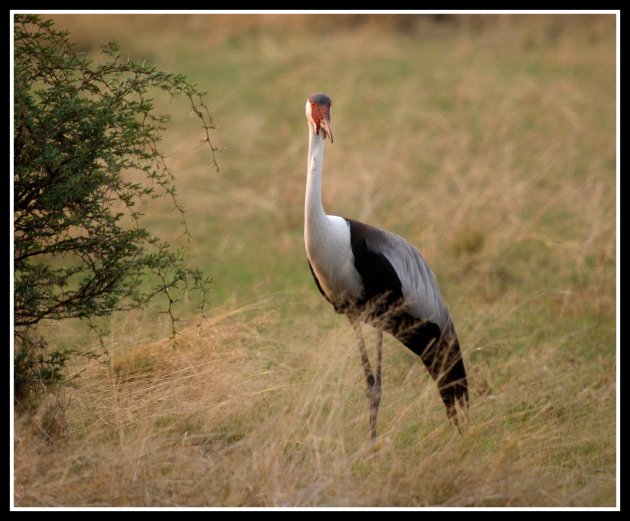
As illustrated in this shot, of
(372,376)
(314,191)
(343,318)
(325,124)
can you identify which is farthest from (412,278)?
(343,318)

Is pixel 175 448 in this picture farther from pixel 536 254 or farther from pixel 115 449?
pixel 536 254

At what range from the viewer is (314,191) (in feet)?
17.1

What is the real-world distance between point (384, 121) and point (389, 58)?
358cm

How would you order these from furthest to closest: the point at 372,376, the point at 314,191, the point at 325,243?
the point at 372,376 < the point at 325,243 < the point at 314,191

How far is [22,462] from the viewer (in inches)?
173

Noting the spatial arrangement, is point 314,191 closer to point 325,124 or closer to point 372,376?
point 325,124

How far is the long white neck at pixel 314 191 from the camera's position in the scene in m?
5.23

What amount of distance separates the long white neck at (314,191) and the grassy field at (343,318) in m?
0.66

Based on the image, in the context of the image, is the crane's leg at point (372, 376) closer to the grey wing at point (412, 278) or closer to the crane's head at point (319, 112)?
the grey wing at point (412, 278)

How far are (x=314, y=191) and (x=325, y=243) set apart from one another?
0.99ft

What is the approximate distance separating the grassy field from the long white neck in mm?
656

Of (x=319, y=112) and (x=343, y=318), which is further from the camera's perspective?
(x=343, y=318)

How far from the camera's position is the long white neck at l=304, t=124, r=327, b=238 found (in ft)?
17.2

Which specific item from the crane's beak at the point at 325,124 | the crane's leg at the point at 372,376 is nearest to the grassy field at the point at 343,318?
the crane's leg at the point at 372,376
